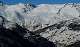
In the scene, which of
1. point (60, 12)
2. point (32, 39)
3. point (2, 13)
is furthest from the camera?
point (60, 12)

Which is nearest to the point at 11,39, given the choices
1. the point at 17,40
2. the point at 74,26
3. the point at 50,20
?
the point at 17,40

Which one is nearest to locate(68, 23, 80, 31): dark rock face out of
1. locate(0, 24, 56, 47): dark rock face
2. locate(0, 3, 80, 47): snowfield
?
locate(0, 3, 80, 47): snowfield

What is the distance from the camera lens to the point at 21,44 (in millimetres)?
2010

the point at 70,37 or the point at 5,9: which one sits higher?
the point at 5,9

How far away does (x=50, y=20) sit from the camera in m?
2.61

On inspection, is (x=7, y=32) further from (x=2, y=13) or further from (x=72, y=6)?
(x=72, y=6)

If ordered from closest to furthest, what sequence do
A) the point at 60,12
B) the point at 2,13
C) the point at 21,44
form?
the point at 21,44 → the point at 2,13 → the point at 60,12

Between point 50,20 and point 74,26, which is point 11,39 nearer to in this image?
point 50,20

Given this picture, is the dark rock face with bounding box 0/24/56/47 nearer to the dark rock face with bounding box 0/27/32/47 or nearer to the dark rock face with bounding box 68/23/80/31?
the dark rock face with bounding box 0/27/32/47

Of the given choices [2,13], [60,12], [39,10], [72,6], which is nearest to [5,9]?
[2,13]

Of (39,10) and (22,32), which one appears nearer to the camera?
(22,32)

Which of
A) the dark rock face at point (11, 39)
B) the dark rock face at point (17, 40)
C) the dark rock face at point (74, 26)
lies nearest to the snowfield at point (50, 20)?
the dark rock face at point (74, 26)

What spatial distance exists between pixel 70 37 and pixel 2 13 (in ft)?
2.23

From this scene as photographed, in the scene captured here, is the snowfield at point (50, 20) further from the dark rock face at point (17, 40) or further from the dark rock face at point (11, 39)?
the dark rock face at point (11, 39)
